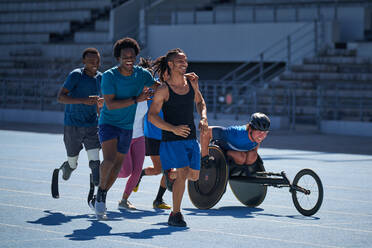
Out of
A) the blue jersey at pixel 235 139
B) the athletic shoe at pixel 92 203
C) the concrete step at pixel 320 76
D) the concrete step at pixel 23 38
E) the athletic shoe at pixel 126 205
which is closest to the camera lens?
the athletic shoe at pixel 92 203

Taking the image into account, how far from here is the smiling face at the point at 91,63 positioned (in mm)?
9438

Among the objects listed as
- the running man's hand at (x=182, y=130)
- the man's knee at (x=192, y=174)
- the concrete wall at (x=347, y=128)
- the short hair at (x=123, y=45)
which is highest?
the short hair at (x=123, y=45)

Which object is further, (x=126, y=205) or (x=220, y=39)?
(x=220, y=39)

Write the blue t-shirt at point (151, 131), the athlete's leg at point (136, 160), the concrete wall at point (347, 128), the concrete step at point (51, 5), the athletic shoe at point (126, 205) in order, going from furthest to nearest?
1. the concrete step at point (51, 5)
2. the concrete wall at point (347, 128)
3. the blue t-shirt at point (151, 131)
4. the athlete's leg at point (136, 160)
5. the athletic shoe at point (126, 205)

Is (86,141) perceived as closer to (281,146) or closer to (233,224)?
(233,224)

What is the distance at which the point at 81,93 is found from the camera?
9484 mm

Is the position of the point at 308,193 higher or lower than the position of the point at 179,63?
lower

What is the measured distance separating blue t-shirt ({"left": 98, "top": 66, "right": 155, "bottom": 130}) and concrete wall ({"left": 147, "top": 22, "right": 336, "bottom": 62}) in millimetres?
21632

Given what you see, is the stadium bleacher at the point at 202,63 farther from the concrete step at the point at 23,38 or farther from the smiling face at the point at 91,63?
the smiling face at the point at 91,63

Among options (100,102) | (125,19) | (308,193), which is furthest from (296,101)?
(100,102)

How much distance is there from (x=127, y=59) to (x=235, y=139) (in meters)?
1.78

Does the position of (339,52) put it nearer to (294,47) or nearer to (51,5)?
(294,47)

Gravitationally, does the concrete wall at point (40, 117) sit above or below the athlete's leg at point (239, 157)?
below

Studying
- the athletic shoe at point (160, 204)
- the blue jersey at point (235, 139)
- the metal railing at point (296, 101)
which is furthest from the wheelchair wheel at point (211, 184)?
the metal railing at point (296, 101)
